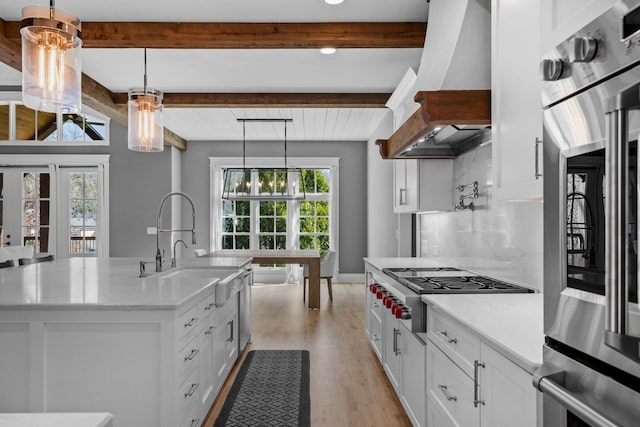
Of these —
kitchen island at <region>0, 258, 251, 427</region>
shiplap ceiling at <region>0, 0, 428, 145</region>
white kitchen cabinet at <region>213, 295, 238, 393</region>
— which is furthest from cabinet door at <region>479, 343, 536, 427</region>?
shiplap ceiling at <region>0, 0, 428, 145</region>

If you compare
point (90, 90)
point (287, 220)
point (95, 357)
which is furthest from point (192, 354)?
point (287, 220)

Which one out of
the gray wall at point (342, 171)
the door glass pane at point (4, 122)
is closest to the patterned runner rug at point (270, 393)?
the gray wall at point (342, 171)

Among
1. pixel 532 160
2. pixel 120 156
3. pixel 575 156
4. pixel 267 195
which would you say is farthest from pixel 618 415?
pixel 120 156

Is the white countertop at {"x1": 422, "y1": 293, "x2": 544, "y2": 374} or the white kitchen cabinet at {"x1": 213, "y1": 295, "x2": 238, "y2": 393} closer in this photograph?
the white countertop at {"x1": 422, "y1": 293, "x2": 544, "y2": 374}

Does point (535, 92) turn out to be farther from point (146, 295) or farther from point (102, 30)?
point (102, 30)

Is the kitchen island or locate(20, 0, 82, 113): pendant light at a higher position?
locate(20, 0, 82, 113): pendant light

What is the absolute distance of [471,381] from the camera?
1.68 m

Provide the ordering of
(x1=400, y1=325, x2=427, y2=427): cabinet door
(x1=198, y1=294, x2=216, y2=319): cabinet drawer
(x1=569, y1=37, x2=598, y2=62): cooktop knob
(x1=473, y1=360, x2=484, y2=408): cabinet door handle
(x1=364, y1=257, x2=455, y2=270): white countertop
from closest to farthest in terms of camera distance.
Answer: (x1=569, y1=37, x2=598, y2=62): cooktop knob, (x1=473, y1=360, x2=484, y2=408): cabinet door handle, (x1=400, y1=325, x2=427, y2=427): cabinet door, (x1=198, y1=294, x2=216, y2=319): cabinet drawer, (x1=364, y1=257, x2=455, y2=270): white countertop

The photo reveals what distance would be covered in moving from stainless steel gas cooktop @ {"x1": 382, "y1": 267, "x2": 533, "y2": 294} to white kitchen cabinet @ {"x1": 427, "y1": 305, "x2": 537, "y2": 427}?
0.25m

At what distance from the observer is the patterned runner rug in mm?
2803

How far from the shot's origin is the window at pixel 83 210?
761cm

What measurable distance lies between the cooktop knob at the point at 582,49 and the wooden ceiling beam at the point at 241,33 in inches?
102

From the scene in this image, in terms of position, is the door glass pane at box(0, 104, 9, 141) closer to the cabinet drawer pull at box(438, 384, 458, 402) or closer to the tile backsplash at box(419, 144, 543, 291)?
the tile backsplash at box(419, 144, 543, 291)

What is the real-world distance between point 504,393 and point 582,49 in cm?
103
